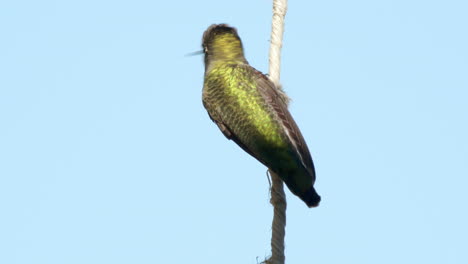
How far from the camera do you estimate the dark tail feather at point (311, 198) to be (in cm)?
683

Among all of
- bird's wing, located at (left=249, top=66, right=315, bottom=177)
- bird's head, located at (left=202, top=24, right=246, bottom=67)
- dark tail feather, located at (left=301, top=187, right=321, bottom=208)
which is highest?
bird's head, located at (left=202, top=24, right=246, bottom=67)

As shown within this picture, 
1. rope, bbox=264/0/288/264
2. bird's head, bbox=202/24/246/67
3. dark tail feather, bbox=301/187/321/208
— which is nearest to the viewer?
rope, bbox=264/0/288/264

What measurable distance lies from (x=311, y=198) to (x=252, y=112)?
105cm

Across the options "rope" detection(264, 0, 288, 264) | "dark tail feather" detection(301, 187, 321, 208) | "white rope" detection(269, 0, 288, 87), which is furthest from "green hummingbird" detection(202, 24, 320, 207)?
"white rope" detection(269, 0, 288, 87)

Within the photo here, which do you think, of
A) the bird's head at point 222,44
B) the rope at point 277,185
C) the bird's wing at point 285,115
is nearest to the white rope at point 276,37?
the rope at point 277,185

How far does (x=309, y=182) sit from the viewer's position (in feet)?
22.6

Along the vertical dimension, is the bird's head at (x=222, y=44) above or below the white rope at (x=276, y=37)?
above

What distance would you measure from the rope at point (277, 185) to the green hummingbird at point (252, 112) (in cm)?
13

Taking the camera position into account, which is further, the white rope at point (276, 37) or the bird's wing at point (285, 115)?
the bird's wing at point (285, 115)

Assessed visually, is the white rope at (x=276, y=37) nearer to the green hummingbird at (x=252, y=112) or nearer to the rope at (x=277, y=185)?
the rope at (x=277, y=185)

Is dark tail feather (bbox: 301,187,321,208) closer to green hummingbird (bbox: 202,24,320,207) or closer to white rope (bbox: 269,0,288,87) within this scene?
green hummingbird (bbox: 202,24,320,207)

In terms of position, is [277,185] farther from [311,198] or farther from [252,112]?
[252,112]

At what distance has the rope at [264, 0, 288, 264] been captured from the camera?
19.4 ft

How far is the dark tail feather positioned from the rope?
20 cm
